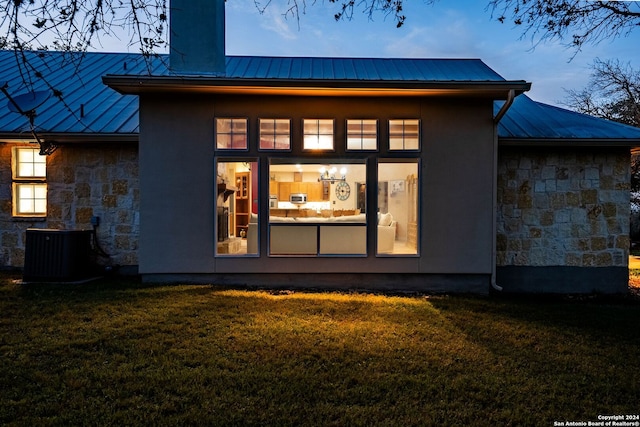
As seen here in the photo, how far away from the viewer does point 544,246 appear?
7457 mm

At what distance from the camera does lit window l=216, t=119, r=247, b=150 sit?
22.3 ft

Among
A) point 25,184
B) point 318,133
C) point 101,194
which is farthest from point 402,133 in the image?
point 25,184

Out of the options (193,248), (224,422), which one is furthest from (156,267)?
(224,422)

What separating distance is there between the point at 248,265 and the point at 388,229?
8.36 feet

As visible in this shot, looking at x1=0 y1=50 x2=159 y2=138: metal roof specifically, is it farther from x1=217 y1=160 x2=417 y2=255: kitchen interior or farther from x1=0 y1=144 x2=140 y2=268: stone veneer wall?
Result: x1=217 y1=160 x2=417 y2=255: kitchen interior

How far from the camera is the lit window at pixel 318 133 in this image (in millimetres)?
6836

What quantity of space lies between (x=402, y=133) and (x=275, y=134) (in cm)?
222

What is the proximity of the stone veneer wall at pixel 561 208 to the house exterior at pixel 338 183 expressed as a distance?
21 mm

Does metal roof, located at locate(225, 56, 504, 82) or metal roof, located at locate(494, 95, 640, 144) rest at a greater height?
metal roof, located at locate(225, 56, 504, 82)

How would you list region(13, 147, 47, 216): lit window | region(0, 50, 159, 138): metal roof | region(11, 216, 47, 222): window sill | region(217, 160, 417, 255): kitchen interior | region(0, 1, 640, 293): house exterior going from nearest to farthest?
region(0, 1, 640, 293): house exterior → region(217, 160, 417, 255): kitchen interior → region(0, 50, 159, 138): metal roof → region(11, 216, 47, 222): window sill → region(13, 147, 47, 216): lit window

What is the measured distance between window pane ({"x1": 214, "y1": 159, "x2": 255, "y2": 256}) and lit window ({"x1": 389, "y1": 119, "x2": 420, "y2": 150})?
2434mm

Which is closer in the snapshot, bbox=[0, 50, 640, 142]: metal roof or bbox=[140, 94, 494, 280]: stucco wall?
bbox=[140, 94, 494, 280]: stucco wall

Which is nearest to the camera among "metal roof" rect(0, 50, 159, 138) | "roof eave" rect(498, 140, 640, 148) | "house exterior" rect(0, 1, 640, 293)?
"house exterior" rect(0, 1, 640, 293)

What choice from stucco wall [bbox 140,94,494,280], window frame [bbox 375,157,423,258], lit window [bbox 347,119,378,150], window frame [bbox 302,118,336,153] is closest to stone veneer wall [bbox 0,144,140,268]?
stucco wall [bbox 140,94,494,280]
